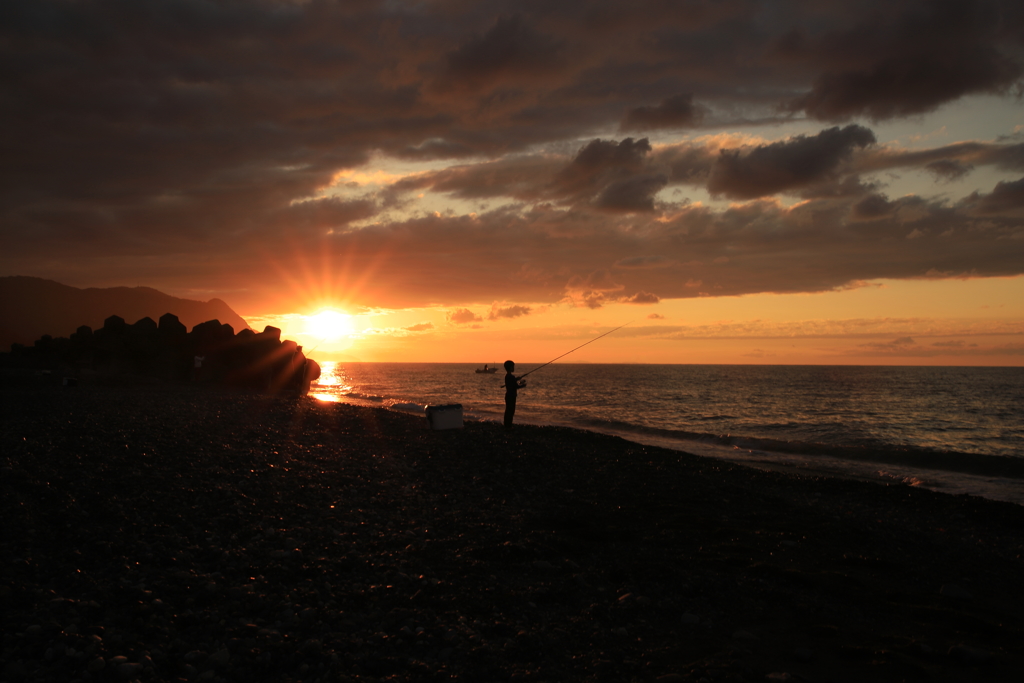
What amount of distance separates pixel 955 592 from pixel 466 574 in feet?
21.0

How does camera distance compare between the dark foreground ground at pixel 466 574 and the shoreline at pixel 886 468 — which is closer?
the dark foreground ground at pixel 466 574

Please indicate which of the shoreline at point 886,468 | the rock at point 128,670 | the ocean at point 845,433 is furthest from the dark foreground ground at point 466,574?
the ocean at point 845,433

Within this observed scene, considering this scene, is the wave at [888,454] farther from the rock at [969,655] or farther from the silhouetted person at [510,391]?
the rock at [969,655]

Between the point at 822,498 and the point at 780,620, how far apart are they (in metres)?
7.84

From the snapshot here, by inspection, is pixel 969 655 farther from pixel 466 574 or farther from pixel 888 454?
pixel 888 454

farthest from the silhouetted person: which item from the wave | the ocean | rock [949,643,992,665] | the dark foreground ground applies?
rock [949,643,992,665]

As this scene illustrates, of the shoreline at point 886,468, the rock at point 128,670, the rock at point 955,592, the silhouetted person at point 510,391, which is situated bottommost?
the shoreline at point 886,468

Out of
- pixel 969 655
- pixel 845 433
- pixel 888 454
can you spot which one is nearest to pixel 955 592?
pixel 969 655

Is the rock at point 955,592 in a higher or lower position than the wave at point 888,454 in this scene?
higher

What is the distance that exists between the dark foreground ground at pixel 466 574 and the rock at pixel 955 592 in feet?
0.23

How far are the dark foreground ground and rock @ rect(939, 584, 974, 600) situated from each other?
7 cm

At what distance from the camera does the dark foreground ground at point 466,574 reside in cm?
515

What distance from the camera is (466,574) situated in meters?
7.28

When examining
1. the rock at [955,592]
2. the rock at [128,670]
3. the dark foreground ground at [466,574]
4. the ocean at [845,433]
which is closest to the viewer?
the rock at [128,670]
